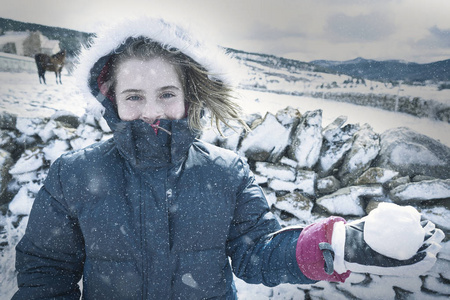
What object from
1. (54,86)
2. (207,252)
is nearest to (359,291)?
(207,252)

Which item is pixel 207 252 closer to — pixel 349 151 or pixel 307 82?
pixel 349 151

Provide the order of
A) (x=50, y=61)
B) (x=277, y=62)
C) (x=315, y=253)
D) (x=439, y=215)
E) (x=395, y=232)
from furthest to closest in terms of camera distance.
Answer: (x=50, y=61) → (x=277, y=62) → (x=439, y=215) → (x=315, y=253) → (x=395, y=232)

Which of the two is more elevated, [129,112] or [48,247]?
[129,112]

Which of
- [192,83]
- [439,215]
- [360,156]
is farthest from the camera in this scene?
[360,156]

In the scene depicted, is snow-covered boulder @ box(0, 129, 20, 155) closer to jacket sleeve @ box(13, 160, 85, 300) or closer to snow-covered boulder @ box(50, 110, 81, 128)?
snow-covered boulder @ box(50, 110, 81, 128)

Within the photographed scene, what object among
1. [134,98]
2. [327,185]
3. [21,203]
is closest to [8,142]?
[21,203]

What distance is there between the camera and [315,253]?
87cm

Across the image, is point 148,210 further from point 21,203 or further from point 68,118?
point 68,118

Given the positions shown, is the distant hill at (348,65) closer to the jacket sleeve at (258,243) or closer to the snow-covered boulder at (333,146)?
the snow-covered boulder at (333,146)

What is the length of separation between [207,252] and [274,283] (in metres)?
0.31

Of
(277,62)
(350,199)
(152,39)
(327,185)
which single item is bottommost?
(350,199)

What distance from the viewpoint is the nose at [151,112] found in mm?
1113

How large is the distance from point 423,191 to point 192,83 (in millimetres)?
2504

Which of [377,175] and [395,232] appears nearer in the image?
[395,232]
